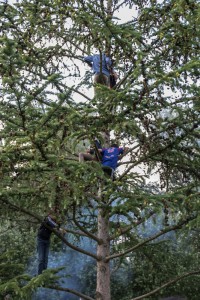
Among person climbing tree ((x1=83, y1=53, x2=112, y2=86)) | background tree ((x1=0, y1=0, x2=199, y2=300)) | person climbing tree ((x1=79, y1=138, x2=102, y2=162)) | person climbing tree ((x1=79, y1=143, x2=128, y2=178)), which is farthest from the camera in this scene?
person climbing tree ((x1=83, y1=53, x2=112, y2=86))

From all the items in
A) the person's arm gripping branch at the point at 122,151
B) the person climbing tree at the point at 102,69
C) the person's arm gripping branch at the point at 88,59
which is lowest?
the person's arm gripping branch at the point at 122,151

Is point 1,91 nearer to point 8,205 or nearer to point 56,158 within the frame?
point 56,158

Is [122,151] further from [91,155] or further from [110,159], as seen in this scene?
[91,155]

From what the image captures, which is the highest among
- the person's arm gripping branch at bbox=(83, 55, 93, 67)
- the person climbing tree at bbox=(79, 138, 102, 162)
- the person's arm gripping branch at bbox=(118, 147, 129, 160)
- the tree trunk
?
the person's arm gripping branch at bbox=(83, 55, 93, 67)

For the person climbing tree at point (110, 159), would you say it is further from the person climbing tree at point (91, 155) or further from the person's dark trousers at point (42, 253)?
the person's dark trousers at point (42, 253)

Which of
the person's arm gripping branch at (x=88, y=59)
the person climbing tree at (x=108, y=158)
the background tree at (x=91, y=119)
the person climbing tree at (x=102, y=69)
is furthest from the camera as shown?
the person's arm gripping branch at (x=88, y=59)

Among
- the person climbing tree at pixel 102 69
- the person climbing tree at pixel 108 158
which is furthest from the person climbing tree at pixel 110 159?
the person climbing tree at pixel 102 69

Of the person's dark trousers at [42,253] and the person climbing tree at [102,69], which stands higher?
the person climbing tree at [102,69]

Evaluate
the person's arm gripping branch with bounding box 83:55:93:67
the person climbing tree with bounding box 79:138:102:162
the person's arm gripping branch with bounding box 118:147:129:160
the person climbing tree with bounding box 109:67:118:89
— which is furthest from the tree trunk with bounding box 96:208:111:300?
the person's arm gripping branch with bounding box 83:55:93:67

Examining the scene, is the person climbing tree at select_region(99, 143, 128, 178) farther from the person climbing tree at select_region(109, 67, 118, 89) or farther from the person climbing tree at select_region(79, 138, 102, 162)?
the person climbing tree at select_region(109, 67, 118, 89)

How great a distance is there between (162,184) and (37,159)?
3.02 metres

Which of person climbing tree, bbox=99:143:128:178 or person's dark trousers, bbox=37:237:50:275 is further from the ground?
person climbing tree, bbox=99:143:128:178

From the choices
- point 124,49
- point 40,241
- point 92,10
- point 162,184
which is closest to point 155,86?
point 124,49

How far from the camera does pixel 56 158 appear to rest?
18.7 ft
